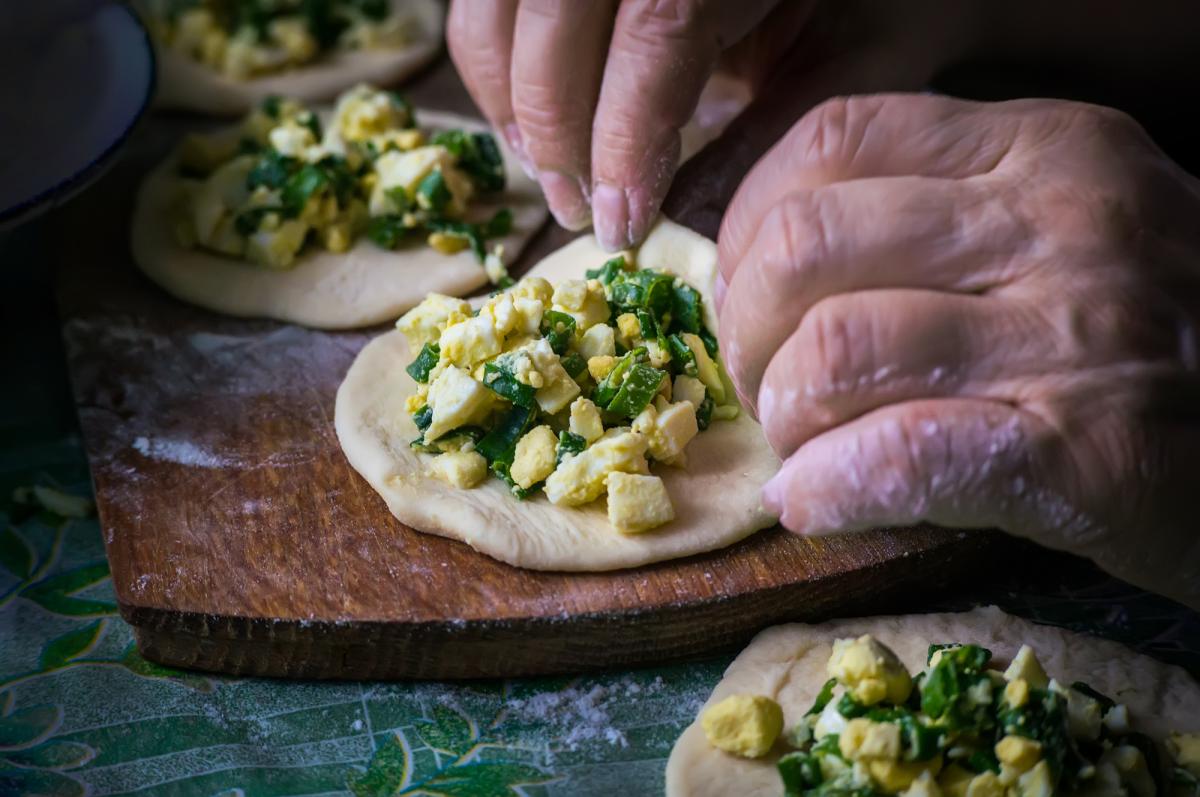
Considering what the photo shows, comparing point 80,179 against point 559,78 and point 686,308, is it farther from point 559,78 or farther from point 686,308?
point 686,308

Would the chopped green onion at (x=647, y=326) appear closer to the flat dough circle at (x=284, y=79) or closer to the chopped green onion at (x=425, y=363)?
the chopped green onion at (x=425, y=363)

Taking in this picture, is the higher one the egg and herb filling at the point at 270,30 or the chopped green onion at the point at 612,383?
the chopped green onion at the point at 612,383

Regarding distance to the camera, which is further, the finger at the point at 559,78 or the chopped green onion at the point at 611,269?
the chopped green onion at the point at 611,269

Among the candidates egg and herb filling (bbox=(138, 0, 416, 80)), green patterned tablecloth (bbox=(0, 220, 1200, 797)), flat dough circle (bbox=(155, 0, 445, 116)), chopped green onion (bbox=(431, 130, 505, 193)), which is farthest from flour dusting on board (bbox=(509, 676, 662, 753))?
egg and herb filling (bbox=(138, 0, 416, 80))

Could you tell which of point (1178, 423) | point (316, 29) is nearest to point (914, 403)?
point (1178, 423)

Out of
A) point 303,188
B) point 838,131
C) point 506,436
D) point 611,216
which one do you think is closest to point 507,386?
point 506,436

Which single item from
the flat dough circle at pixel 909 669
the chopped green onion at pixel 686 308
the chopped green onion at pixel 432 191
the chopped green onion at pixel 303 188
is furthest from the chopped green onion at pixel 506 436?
the chopped green onion at pixel 303 188

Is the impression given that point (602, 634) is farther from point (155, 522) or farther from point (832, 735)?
point (155, 522)
